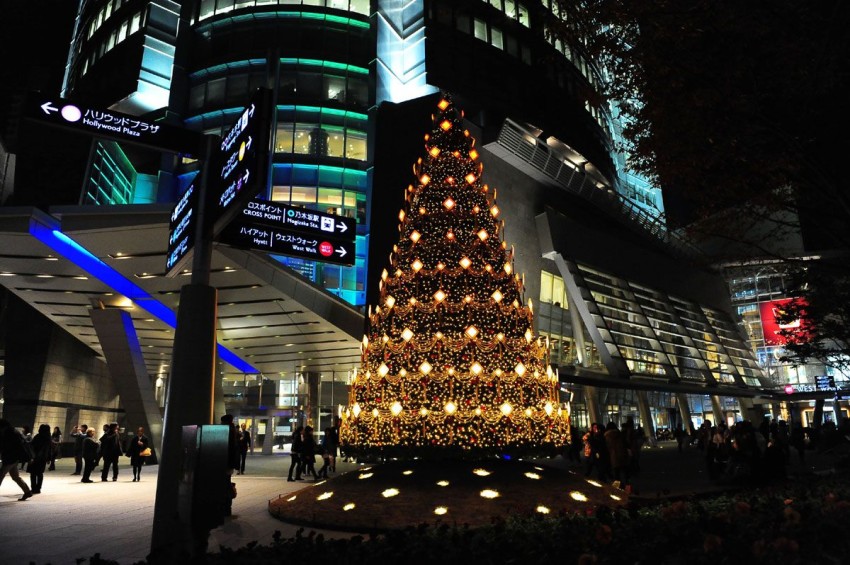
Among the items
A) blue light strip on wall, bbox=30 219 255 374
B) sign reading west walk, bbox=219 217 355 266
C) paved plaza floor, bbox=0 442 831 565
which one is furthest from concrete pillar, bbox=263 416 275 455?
sign reading west walk, bbox=219 217 355 266

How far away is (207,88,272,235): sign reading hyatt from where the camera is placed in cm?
590

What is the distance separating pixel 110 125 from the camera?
7137 millimetres

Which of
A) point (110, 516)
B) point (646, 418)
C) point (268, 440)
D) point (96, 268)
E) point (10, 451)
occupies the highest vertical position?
point (96, 268)

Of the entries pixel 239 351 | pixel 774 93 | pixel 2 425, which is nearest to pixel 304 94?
pixel 239 351

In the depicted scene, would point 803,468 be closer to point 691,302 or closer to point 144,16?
point 691,302

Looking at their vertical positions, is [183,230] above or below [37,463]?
above

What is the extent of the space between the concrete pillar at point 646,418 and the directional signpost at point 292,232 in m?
33.0

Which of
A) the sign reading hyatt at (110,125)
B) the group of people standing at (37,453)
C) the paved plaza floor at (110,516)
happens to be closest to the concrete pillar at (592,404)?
the paved plaza floor at (110,516)

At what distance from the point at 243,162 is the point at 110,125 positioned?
226 centimetres

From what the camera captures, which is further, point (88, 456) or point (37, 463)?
point (88, 456)

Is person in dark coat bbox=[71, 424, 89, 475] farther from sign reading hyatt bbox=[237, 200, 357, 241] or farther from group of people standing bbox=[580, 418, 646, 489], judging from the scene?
group of people standing bbox=[580, 418, 646, 489]

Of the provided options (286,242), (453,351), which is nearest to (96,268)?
(286,242)

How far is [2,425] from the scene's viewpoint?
11.8 metres

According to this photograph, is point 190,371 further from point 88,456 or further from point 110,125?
point 88,456
